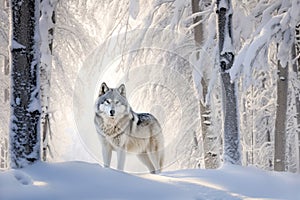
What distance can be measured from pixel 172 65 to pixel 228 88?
20.6 ft

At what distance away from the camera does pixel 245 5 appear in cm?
1102

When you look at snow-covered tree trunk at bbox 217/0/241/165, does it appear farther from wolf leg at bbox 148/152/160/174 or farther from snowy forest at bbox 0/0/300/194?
wolf leg at bbox 148/152/160/174

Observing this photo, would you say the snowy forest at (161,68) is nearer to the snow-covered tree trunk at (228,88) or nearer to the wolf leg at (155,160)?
the snow-covered tree trunk at (228,88)

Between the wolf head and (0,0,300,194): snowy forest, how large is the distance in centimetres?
119

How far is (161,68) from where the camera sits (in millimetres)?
14344

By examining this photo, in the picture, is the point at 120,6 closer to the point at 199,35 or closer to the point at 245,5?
the point at 199,35

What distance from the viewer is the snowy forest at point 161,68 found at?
6.02m

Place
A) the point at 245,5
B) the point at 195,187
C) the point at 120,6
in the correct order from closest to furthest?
the point at 195,187 → the point at 245,5 → the point at 120,6

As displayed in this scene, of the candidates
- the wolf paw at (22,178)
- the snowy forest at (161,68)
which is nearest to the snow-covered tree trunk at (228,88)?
the snowy forest at (161,68)

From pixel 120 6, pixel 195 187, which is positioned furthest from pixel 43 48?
pixel 195 187

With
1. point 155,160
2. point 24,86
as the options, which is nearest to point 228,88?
point 155,160

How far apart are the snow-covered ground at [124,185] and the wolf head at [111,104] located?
58.6 inches

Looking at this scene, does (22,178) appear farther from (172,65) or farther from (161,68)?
(161,68)

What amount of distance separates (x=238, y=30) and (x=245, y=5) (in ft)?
3.23
